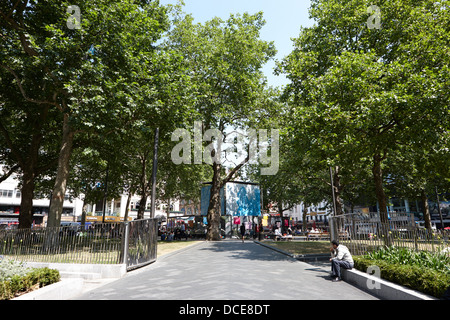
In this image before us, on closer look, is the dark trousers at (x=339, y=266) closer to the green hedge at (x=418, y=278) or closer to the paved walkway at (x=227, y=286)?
the paved walkway at (x=227, y=286)

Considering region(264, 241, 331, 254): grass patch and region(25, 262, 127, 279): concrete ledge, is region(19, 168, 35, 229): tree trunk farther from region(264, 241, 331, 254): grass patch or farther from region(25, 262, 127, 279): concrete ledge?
region(264, 241, 331, 254): grass patch

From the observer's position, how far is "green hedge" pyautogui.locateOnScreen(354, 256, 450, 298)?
5645 mm

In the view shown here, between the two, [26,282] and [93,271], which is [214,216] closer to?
[93,271]

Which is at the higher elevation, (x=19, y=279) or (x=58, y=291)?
(x=19, y=279)

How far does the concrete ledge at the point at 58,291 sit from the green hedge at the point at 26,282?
0.91 ft

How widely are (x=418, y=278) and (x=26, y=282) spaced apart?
28.2 ft

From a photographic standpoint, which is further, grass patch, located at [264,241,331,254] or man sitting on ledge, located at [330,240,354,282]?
grass patch, located at [264,241,331,254]

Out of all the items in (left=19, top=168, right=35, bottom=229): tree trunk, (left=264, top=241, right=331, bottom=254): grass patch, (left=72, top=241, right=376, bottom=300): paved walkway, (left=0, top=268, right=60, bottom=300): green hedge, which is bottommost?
(left=264, top=241, right=331, bottom=254): grass patch

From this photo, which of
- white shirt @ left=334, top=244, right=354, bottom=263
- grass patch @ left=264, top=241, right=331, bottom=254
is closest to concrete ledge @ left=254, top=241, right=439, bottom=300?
white shirt @ left=334, top=244, right=354, bottom=263

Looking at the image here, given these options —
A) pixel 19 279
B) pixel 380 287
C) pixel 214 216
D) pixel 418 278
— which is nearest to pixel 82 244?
pixel 19 279

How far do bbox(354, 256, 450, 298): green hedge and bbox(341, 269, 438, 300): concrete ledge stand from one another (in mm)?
122

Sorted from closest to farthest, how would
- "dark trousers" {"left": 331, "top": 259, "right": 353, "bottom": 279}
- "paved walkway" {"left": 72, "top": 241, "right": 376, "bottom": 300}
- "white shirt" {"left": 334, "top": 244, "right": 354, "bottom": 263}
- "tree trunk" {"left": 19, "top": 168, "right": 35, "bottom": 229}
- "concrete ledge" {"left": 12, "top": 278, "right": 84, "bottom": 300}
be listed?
"concrete ledge" {"left": 12, "top": 278, "right": 84, "bottom": 300} < "paved walkway" {"left": 72, "top": 241, "right": 376, "bottom": 300} < "dark trousers" {"left": 331, "top": 259, "right": 353, "bottom": 279} < "white shirt" {"left": 334, "top": 244, "right": 354, "bottom": 263} < "tree trunk" {"left": 19, "top": 168, "right": 35, "bottom": 229}

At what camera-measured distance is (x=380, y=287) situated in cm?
702
